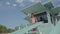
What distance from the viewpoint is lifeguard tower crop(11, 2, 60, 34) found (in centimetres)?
2525

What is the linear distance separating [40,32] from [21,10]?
21.3 ft

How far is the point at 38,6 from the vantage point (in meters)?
27.6

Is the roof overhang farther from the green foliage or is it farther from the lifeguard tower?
the green foliage

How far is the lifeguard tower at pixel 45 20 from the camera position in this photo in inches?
994

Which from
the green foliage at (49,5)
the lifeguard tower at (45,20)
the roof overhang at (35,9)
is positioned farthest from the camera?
the roof overhang at (35,9)

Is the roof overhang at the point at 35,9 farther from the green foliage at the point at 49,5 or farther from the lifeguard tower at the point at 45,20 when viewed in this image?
the green foliage at the point at 49,5

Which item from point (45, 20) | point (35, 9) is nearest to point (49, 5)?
point (35, 9)

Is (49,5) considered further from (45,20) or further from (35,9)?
(45,20)

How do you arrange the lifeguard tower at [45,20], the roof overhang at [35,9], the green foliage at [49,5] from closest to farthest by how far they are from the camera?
the lifeguard tower at [45,20] → the green foliage at [49,5] → the roof overhang at [35,9]

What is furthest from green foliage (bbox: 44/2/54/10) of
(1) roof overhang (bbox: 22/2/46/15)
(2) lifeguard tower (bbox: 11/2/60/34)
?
(1) roof overhang (bbox: 22/2/46/15)

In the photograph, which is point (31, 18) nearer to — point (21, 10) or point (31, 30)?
point (21, 10)

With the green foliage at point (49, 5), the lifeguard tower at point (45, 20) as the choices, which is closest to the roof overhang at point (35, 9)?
the lifeguard tower at point (45, 20)

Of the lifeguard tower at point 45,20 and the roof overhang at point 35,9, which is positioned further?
the roof overhang at point 35,9

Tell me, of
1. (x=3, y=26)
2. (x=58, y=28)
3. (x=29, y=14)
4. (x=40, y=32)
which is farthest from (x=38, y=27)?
(x=3, y=26)
